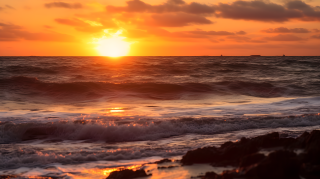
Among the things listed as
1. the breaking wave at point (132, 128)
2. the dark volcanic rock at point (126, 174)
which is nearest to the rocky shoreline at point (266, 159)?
the dark volcanic rock at point (126, 174)

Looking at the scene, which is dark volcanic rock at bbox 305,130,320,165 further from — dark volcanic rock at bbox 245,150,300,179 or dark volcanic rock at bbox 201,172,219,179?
dark volcanic rock at bbox 201,172,219,179

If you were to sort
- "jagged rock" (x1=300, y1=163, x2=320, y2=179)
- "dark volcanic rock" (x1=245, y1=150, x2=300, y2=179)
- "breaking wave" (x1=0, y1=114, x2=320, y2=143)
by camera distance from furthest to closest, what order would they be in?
"breaking wave" (x1=0, y1=114, x2=320, y2=143), "jagged rock" (x1=300, y1=163, x2=320, y2=179), "dark volcanic rock" (x1=245, y1=150, x2=300, y2=179)

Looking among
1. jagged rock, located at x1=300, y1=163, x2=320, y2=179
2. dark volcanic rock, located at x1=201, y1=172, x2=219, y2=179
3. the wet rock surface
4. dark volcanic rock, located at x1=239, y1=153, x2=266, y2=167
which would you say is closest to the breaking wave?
the wet rock surface

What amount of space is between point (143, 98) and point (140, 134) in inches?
295

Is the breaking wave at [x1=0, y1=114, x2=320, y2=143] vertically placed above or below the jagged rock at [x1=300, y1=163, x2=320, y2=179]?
below

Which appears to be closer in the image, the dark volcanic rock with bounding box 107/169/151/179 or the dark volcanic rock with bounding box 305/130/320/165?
the dark volcanic rock with bounding box 305/130/320/165

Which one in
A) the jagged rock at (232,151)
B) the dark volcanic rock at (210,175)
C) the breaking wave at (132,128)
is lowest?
the breaking wave at (132,128)

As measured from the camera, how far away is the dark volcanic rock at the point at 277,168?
326 centimetres

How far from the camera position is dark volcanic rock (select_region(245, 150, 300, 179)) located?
10.7ft

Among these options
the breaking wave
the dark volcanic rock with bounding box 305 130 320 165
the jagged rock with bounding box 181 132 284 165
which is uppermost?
the dark volcanic rock with bounding box 305 130 320 165

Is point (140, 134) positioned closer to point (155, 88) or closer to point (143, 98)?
point (143, 98)

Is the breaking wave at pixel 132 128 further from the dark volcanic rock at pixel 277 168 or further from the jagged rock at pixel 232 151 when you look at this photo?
the dark volcanic rock at pixel 277 168

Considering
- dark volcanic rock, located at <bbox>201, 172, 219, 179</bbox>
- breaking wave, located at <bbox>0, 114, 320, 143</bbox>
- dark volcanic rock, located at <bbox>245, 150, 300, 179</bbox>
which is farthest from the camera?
breaking wave, located at <bbox>0, 114, 320, 143</bbox>

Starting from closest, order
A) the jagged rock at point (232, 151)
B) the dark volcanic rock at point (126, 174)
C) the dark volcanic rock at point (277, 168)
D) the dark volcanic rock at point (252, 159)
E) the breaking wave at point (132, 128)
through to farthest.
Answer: the dark volcanic rock at point (277, 168)
the dark volcanic rock at point (252, 159)
the dark volcanic rock at point (126, 174)
the jagged rock at point (232, 151)
the breaking wave at point (132, 128)
